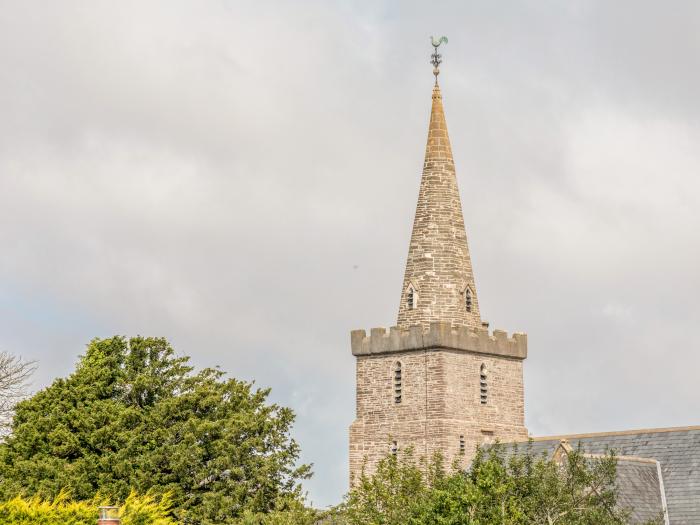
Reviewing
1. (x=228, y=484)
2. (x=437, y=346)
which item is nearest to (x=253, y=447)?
(x=228, y=484)

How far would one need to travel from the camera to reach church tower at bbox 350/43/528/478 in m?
70.6

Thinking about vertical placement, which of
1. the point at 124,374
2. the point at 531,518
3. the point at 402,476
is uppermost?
the point at 124,374

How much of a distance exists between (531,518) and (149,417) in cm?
1957

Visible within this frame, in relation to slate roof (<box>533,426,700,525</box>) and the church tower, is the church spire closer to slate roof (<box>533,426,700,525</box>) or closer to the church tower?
the church tower

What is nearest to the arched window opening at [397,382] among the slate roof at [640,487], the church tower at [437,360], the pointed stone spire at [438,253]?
the church tower at [437,360]

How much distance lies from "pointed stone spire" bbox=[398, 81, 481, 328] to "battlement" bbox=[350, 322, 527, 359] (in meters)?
0.61

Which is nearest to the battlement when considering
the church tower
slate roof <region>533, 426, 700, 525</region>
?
the church tower

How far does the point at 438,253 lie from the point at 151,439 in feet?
63.6

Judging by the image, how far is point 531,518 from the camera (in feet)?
141

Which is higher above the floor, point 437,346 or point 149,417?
point 437,346

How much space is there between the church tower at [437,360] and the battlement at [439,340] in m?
0.04

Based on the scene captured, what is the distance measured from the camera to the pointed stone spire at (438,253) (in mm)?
72562

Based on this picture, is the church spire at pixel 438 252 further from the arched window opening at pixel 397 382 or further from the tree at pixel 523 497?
the tree at pixel 523 497

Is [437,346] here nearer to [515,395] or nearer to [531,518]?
[515,395]
